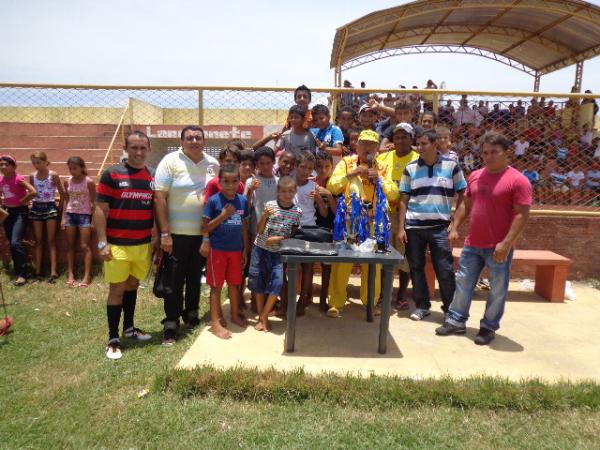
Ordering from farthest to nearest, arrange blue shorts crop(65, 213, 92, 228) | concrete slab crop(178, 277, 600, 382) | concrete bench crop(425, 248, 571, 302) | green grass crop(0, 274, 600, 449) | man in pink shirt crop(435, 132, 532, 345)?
blue shorts crop(65, 213, 92, 228) → concrete bench crop(425, 248, 571, 302) → man in pink shirt crop(435, 132, 532, 345) → concrete slab crop(178, 277, 600, 382) → green grass crop(0, 274, 600, 449)

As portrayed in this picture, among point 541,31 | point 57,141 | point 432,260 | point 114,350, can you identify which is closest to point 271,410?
point 114,350

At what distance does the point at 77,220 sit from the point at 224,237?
331 centimetres

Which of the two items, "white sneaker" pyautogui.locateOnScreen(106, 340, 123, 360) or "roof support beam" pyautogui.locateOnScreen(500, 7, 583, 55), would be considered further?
"roof support beam" pyautogui.locateOnScreen(500, 7, 583, 55)

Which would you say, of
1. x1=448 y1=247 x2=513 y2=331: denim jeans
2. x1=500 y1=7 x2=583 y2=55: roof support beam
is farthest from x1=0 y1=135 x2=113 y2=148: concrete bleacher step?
x1=500 y1=7 x2=583 y2=55: roof support beam

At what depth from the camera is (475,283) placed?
4.41 meters

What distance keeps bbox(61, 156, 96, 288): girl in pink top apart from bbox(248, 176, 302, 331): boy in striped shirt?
305 centimetres

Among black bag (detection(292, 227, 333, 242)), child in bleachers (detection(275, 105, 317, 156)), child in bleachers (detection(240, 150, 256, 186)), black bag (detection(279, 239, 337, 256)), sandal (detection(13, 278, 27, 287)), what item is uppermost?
child in bleachers (detection(275, 105, 317, 156))

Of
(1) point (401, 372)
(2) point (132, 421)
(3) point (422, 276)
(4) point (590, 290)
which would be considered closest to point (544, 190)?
(4) point (590, 290)

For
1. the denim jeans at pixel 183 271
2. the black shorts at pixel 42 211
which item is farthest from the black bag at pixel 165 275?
the black shorts at pixel 42 211

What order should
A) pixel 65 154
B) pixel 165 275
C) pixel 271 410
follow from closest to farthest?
pixel 271 410 < pixel 165 275 < pixel 65 154

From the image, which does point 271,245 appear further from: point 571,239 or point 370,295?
point 571,239

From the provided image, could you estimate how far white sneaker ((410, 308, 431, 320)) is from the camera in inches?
189

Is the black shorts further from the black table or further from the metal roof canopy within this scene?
the metal roof canopy

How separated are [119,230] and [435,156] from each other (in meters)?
3.07
